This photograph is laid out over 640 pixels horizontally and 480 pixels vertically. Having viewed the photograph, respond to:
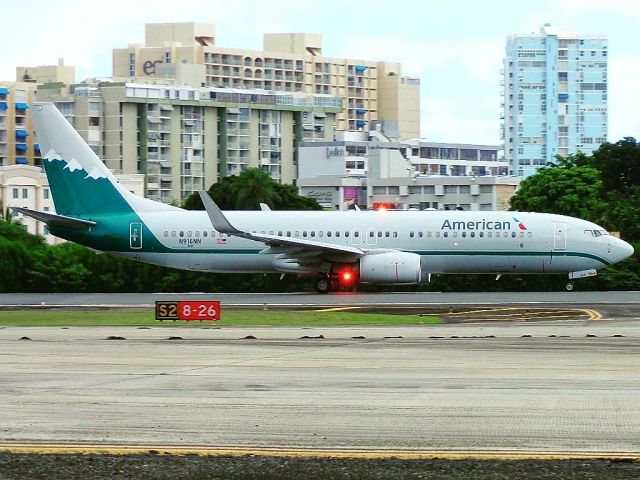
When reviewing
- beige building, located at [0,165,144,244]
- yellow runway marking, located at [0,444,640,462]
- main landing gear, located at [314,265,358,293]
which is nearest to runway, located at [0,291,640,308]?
main landing gear, located at [314,265,358,293]

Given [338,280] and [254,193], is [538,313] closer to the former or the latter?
[338,280]

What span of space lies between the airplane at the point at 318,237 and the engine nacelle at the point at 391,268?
41mm

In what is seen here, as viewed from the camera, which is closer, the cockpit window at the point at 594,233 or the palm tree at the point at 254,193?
the cockpit window at the point at 594,233

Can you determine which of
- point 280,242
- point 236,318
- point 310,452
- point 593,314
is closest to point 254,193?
point 280,242

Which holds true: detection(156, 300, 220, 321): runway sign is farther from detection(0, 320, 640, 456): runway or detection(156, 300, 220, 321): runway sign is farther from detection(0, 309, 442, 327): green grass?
detection(0, 320, 640, 456): runway

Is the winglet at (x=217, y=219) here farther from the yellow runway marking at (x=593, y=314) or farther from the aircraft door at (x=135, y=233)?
the yellow runway marking at (x=593, y=314)

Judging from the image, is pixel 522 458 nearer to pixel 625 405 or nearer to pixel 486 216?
pixel 625 405

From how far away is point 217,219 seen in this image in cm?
5262

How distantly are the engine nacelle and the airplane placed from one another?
41 millimetres

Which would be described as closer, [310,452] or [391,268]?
[310,452]

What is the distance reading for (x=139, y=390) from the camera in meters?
23.0

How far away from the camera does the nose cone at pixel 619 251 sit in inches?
2180

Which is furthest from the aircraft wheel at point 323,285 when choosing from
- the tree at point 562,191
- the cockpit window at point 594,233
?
the tree at point 562,191

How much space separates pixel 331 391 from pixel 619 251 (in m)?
34.9
